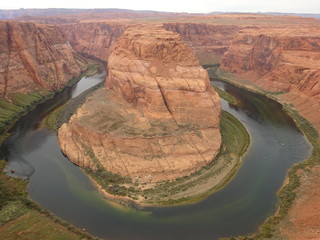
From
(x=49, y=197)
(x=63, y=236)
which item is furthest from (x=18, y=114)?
(x=63, y=236)

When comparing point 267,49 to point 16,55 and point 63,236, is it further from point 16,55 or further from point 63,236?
point 63,236

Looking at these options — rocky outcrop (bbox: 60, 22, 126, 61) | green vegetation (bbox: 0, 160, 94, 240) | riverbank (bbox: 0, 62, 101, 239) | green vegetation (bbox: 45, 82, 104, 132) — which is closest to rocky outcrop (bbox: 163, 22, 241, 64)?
rocky outcrop (bbox: 60, 22, 126, 61)

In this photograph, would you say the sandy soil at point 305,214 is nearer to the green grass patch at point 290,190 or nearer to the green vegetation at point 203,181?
the green grass patch at point 290,190

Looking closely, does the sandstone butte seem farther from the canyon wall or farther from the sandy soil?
the canyon wall

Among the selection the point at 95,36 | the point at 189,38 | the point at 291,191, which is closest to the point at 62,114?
the point at 291,191

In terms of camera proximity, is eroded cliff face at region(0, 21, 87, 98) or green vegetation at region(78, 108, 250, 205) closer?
green vegetation at region(78, 108, 250, 205)

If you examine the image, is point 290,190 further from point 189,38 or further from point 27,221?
point 189,38
